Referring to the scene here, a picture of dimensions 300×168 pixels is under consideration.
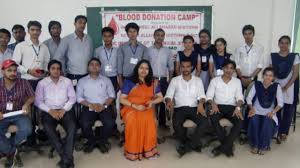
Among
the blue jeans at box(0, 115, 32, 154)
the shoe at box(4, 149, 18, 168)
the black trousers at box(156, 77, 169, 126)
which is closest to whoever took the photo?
the blue jeans at box(0, 115, 32, 154)

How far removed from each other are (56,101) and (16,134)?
1.83 ft

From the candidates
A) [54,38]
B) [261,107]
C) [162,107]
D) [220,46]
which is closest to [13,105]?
[54,38]

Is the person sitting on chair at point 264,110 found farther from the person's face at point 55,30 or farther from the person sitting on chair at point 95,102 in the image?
the person's face at point 55,30

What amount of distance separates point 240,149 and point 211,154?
0.42 metres

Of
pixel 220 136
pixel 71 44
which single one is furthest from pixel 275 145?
pixel 71 44

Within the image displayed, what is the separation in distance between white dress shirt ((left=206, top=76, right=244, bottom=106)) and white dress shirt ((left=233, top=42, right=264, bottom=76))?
1.22 ft

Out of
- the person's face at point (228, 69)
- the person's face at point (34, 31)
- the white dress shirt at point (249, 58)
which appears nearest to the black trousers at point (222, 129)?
the person's face at point (228, 69)

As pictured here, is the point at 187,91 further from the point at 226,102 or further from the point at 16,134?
the point at 16,134

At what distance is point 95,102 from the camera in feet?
12.8

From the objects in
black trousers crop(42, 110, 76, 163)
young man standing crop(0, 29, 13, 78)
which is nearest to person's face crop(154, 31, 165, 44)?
black trousers crop(42, 110, 76, 163)

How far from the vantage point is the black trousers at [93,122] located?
372cm

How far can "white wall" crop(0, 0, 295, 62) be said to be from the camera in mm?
5098

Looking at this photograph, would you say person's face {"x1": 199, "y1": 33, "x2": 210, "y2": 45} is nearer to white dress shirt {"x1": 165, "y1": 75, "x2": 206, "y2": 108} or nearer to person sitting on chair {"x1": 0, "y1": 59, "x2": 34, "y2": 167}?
white dress shirt {"x1": 165, "y1": 75, "x2": 206, "y2": 108}

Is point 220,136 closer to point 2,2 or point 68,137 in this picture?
point 68,137
